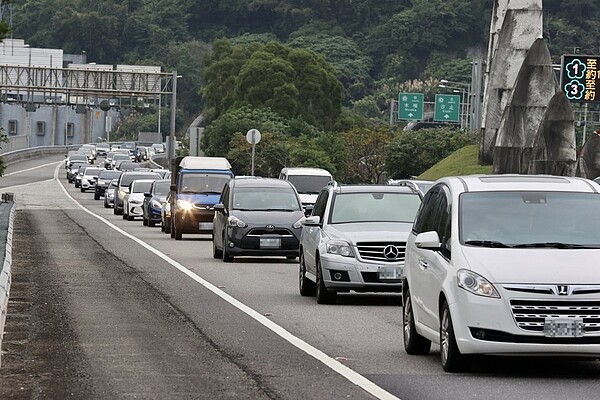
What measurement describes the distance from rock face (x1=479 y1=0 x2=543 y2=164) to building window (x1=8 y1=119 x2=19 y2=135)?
10712cm

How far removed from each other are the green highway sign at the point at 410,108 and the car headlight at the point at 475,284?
347 feet

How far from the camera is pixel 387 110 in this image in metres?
166

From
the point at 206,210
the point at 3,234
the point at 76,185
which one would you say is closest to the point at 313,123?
the point at 76,185

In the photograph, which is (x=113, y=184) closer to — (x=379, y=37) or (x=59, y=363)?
(x=59, y=363)

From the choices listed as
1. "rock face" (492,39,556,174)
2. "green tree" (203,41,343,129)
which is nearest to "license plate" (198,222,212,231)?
"rock face" (492,39,556,174)

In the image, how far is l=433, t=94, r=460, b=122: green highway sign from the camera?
392 feet

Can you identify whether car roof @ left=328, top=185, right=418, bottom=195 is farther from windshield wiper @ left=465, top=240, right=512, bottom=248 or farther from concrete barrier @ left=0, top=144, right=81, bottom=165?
concrete barrier @ left=0, top=144, right=81, bottom=165

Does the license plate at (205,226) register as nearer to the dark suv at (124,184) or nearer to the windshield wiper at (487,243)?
the dark suv at (124,184)

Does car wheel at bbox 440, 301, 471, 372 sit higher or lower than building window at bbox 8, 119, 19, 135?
higher

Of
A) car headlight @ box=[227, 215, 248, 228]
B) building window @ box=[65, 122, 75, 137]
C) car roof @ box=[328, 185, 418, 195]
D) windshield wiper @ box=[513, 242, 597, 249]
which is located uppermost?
windshield wiper @ box=[513, 242, 597, 249]

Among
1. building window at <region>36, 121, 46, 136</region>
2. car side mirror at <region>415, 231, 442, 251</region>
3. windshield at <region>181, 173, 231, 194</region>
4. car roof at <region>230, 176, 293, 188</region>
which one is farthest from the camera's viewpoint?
building window at <region>36, 121, 46, 136</region>

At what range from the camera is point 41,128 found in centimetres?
17788

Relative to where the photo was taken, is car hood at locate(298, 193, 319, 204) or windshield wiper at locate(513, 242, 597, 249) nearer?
windshield wiper at locate(513, 242, 597, 249)

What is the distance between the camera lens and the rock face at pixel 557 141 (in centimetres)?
5394
